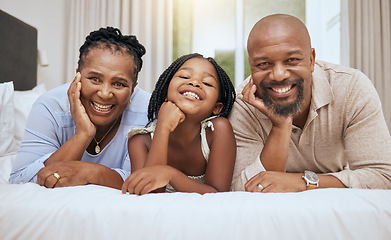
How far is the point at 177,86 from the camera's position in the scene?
1.33 m

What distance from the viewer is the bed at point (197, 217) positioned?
74cm

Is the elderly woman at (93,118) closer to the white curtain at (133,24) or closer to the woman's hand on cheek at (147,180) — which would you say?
the woman's hand on cheek at (147,180)

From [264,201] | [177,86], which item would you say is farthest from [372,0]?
[264,201]

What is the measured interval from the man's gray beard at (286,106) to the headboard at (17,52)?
2.15 metres

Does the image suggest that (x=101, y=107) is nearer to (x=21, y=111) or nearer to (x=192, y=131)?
(x=192, y=131)

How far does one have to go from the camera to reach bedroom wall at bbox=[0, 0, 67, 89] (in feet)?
10.5

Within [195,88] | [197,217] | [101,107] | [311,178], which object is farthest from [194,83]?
[197,217]

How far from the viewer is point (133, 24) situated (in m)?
3.71

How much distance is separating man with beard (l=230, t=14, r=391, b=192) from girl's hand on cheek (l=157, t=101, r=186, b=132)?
0.28 metres

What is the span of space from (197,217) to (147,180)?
0.28 metres

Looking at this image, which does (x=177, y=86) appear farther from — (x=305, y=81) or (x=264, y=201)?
(x=264, y=201)

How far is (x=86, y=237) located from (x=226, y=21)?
3.68 m

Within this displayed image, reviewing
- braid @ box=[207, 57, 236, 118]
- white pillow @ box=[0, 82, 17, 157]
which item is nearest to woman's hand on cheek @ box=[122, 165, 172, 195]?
braid @ box=[207, 57, 236, 118]

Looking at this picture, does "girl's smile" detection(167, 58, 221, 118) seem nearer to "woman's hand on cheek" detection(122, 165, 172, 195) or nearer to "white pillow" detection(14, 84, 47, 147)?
"woman's hand on cheek" detection(122, 165, 172, 195)
